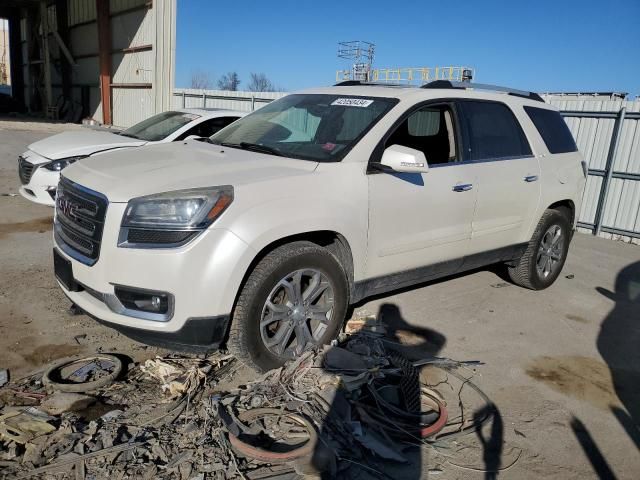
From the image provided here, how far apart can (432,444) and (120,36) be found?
23123 mm

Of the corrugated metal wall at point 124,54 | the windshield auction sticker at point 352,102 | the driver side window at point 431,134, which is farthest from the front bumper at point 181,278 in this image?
the corrugated metal wall at point 124,54

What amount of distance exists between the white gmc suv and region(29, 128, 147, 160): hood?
315cm

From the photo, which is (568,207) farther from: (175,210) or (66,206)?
(66,206)

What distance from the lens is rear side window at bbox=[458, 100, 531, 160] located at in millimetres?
4621

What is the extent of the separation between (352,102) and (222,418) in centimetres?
262

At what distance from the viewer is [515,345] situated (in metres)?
4.45

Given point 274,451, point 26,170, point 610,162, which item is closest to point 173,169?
point 274,451

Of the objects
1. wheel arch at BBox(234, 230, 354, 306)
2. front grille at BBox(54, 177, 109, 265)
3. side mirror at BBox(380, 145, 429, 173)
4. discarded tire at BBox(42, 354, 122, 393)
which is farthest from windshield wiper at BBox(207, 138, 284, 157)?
discarded tire at BBox(42, 354, 122, 393)

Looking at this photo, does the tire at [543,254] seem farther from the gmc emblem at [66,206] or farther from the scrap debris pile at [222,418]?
the gmc emblem at [66,206]

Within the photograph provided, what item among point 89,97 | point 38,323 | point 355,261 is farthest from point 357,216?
point 89,97

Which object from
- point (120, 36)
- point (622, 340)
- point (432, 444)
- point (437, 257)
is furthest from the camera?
point (120, 36)

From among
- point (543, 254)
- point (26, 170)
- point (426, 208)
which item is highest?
point (426, 208)

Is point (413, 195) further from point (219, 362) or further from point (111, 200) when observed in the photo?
point (111, 200)

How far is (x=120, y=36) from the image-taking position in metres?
22.2
